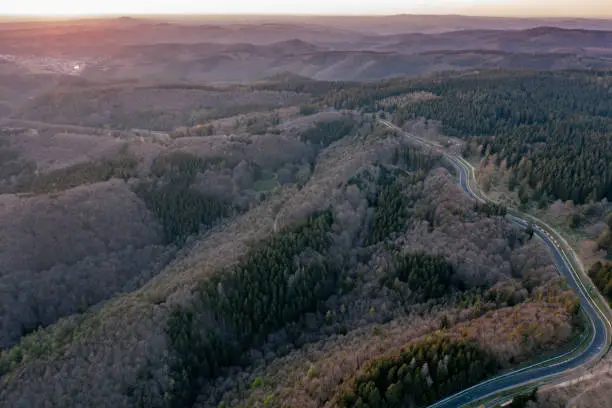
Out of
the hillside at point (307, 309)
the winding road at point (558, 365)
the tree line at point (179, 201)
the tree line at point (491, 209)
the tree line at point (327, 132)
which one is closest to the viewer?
the winding road at point (558, 365)

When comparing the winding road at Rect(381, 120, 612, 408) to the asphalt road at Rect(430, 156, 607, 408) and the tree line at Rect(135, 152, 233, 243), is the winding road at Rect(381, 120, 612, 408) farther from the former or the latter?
the tree line at Rect(135, 152, 233, 243)

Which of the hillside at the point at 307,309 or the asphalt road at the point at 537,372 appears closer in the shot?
the asphalt road at the point at 537,372

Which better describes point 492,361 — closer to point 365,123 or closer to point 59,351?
point 59,351

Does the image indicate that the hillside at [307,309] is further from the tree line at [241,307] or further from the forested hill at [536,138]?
the forested hill at [536,138]

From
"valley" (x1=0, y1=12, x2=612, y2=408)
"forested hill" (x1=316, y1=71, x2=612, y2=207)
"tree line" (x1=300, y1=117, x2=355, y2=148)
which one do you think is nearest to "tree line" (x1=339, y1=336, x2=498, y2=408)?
"valley" (x1=0, y1=12, x2=612, y2=408)

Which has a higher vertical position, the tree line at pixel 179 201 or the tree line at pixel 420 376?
the tree line at pixel 420 376

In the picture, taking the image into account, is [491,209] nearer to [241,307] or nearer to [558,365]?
[558,365]

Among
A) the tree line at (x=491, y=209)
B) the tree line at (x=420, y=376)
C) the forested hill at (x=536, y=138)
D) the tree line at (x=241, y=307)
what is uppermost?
the forested hill at (x=536, y=138)

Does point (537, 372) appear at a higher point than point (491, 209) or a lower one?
lower

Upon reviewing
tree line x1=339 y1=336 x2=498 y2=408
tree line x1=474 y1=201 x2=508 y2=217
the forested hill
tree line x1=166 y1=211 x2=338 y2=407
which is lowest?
tree line x1=166 y1=211 x2=338 y2=407

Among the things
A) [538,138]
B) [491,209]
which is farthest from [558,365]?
[538,138]

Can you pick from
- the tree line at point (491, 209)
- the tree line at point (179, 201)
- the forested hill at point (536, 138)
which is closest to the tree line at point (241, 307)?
the tree line at point (491, 209)
